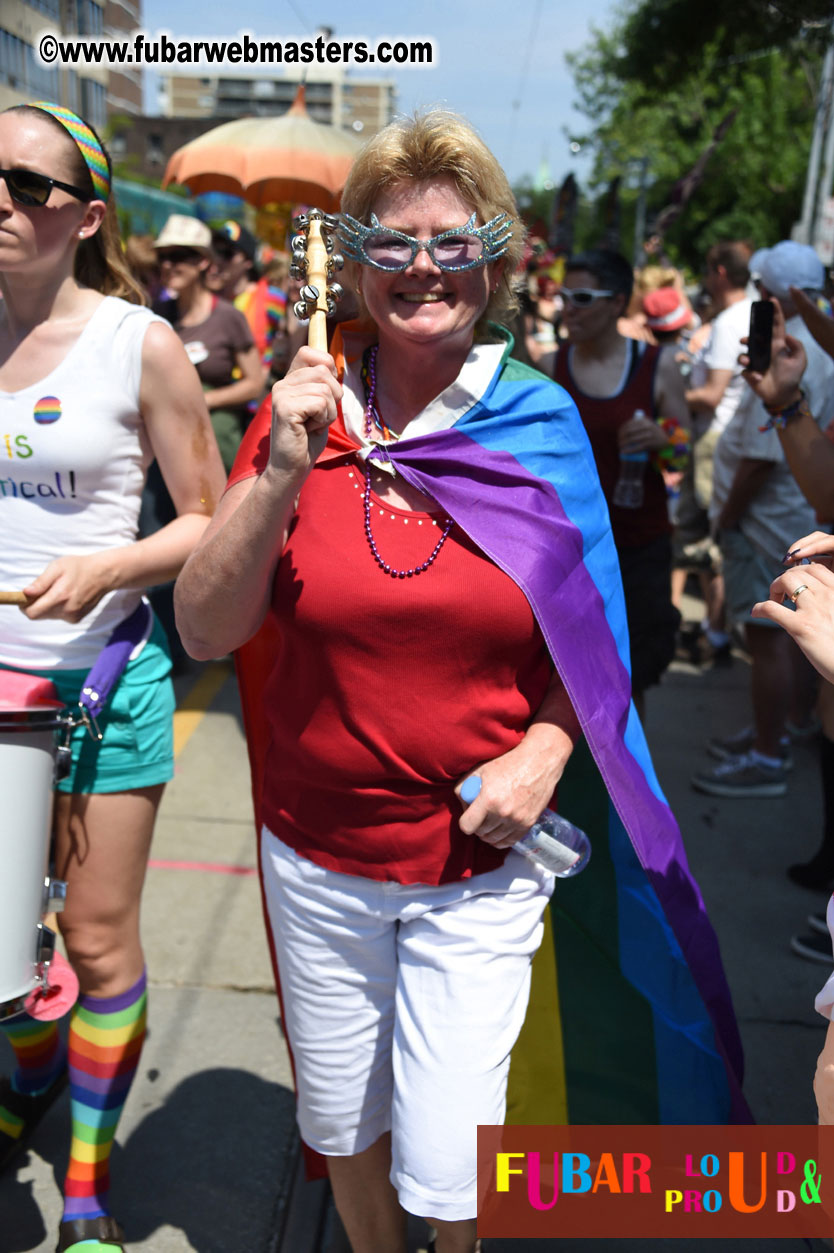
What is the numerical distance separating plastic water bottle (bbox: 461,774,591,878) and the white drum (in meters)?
0.74

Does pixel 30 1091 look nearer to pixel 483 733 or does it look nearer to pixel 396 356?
pixel 483 733

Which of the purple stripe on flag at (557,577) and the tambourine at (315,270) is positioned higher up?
the tambourine at (315,270)

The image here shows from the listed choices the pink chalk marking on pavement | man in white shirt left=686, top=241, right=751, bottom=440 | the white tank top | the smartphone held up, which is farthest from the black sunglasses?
man in white shirt left=686, top=241, right=751, bottom=440

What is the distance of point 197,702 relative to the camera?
19.3ft

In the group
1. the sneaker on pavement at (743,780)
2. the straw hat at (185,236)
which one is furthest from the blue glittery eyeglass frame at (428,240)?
the straw hat at (185,236)

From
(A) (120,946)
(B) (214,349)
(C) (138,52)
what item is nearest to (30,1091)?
(A) (120,946)

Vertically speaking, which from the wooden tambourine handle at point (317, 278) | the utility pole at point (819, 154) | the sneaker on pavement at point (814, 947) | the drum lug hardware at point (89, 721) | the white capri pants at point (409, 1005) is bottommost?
the sneaker on pavement at point (814, 947)

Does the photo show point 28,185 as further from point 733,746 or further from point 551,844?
point 733,746

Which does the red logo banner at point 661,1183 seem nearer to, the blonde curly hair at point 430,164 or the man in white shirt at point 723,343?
the blonde curly hair at point 430,164

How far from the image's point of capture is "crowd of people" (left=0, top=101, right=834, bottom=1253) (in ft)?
6.09

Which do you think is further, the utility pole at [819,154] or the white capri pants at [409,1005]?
the utility pole at [819,154]

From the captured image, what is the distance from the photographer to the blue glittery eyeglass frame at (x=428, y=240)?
1842 millimetres

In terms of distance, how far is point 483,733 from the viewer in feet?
6.28

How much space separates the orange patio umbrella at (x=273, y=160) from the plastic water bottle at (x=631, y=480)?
340 cm
